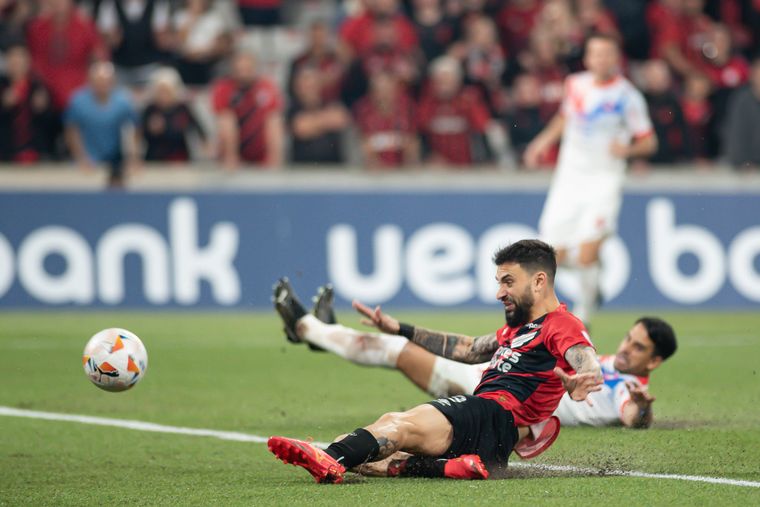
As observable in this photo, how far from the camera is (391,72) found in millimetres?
16797

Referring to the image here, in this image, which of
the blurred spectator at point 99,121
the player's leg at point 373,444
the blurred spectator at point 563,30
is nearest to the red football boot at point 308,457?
the player's leg at point 373,444

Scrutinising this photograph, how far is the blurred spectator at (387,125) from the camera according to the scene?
54.9 feet

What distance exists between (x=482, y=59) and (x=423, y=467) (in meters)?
11.2

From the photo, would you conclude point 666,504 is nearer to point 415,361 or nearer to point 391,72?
point 415,361

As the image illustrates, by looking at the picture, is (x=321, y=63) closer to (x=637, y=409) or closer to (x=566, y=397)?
(x=566, y=397)

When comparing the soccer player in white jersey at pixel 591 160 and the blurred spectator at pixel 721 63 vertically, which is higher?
the blurred spectator at pixel 721 63

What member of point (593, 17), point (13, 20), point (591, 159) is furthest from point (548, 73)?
point (13, 20)

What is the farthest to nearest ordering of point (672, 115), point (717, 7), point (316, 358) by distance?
point (717, 7), point (672, 115), point (316, 358)

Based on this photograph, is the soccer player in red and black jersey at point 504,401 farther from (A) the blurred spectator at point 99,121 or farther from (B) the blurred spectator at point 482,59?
(B) the blurred spectator at point 482,59

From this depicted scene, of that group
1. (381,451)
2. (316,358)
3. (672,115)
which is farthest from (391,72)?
(381,451)

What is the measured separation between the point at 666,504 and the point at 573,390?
2.11 ft

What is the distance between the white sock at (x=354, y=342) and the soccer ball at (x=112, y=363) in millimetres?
1237

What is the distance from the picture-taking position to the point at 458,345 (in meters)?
7.77

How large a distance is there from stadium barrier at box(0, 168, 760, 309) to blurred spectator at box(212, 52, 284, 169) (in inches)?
30.3
